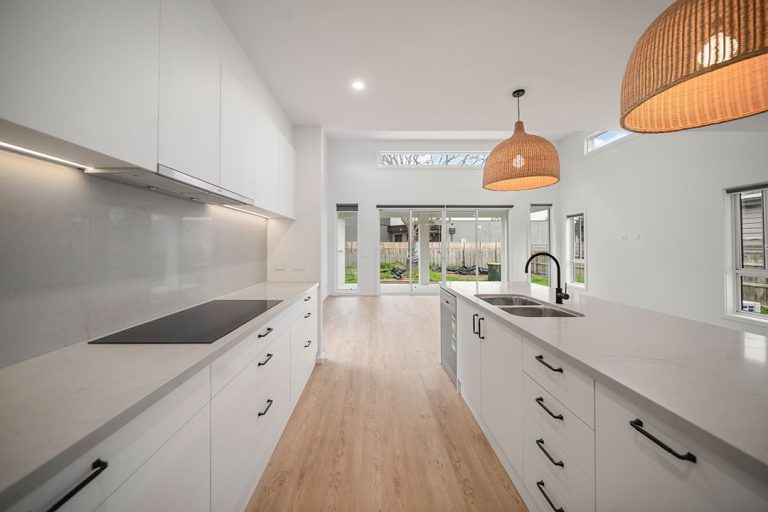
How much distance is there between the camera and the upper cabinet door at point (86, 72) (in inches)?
26.1

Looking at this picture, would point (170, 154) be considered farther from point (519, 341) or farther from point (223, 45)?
point (519, 341)

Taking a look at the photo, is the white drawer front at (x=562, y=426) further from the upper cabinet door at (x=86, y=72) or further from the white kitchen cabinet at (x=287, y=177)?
the white kitchen cabinet at (x=287, y=177)

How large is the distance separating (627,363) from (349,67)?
2498 mm

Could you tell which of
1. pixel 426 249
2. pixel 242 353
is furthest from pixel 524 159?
pixel 426 249

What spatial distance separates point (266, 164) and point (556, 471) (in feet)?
8.37

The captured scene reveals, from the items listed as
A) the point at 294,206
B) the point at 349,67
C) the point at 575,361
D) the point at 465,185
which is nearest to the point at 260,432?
the point at 575,361

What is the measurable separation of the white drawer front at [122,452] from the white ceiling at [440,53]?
2.13 m

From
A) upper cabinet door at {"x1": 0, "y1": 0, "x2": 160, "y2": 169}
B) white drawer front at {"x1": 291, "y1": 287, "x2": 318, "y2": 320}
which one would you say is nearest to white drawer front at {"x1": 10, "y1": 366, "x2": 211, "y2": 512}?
upper cabinet door at {"x1": 0, "y1": 0, "x2": 160, "y2": 169}

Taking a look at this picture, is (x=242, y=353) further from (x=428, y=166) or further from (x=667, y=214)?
(x=428, y=166)

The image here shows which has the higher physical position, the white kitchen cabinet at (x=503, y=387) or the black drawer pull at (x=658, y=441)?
the black drawer pull at (x=658, y=441)

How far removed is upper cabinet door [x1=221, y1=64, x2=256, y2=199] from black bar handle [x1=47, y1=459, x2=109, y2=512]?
4.55 feet

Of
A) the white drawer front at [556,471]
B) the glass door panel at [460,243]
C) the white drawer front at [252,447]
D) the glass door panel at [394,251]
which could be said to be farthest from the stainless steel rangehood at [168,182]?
the glass door panel at [460,243]

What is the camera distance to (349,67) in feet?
7.16

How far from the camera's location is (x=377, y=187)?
7270 millimetres
